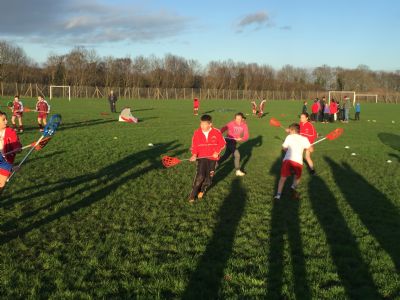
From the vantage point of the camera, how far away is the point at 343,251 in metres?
6.13

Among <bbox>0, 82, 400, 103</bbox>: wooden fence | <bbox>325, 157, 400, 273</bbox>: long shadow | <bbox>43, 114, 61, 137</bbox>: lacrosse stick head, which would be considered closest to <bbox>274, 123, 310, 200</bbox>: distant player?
<bbox>325, 157, 400, 273</bbox>: long shadow

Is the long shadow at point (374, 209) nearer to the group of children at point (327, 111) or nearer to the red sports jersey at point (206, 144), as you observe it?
the red sports jersey at point (206, 144)

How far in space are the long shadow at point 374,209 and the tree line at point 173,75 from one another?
81227 mm

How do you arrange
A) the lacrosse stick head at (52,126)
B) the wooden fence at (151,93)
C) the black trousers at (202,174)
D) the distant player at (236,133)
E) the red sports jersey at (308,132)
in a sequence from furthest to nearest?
the wooden fence at (151,93)
the red sports jersey at (308,132)
the distant player at (236,133)
the black trousers at (202,174)
the lacrosse stick head at (52,126)

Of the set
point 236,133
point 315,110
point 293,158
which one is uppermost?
point 315,110

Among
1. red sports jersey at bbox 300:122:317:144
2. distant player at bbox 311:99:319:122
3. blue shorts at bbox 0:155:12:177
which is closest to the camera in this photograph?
blue shorts at bbox 0:155:12:177

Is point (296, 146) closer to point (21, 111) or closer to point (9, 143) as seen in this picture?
point (9, 143)

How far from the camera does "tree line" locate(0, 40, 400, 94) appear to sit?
88.2m

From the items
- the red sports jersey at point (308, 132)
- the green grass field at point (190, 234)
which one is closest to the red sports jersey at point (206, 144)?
the green grass field at point (190, 234)

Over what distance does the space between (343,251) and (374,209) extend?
262cm

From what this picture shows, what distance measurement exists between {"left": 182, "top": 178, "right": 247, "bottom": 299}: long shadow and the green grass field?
20mm

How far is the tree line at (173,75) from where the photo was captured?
289 feet

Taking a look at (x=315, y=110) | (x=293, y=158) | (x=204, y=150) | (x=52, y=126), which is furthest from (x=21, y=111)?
(x=315, y=110)

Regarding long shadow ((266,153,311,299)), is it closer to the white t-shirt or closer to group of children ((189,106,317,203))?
group of children ((189,106,317,203))
